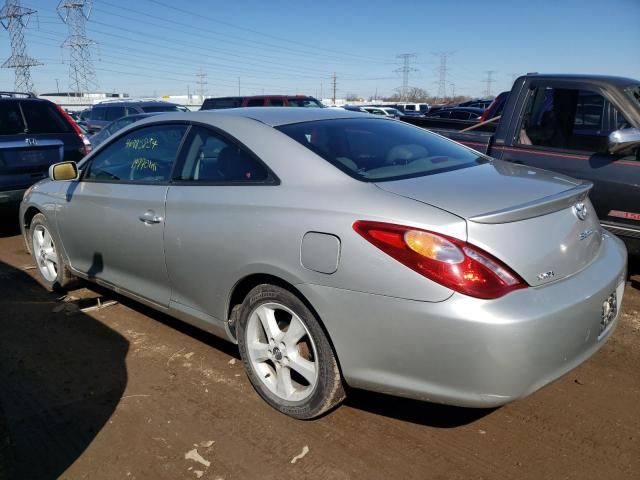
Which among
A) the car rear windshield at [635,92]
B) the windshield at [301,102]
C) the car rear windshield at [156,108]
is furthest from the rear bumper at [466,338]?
the car rear windshield at [156,108]

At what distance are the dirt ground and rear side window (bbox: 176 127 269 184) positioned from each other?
1190 mm

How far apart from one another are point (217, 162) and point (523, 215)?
1711 mm

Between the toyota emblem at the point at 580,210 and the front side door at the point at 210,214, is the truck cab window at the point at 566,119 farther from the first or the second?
the front side door at the point at 210,214

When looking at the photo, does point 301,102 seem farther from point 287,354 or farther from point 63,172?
point 287,354

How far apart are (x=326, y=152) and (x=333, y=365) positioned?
108cm

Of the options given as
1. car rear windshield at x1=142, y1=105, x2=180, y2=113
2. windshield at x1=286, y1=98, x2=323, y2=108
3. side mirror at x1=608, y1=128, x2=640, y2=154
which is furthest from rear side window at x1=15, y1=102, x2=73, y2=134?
car rear windshield at x1=142, y1=105, x2=180, y2=113

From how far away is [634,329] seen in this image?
3.78 meters

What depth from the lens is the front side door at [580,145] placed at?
4242 mm

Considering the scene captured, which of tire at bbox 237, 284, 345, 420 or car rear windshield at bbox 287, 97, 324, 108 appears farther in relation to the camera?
car rear windshield at bbox 287, 97, 324, 108

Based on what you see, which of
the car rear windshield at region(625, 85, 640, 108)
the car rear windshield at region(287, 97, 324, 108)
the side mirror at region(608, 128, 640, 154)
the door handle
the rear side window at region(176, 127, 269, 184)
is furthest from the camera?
the car rear windshield at region(287, 97, 324, 108)

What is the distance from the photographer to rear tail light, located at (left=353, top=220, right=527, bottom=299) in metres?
2.13

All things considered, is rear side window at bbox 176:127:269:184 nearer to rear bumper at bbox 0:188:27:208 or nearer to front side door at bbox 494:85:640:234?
front side door at bbox 494:85:640:234

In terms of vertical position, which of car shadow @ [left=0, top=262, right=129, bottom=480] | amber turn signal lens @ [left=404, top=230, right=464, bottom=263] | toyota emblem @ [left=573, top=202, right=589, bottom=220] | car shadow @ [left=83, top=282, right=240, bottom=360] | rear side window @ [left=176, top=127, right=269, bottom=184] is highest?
rear side window @ [left=176, top=127, right=269, bottom=184]

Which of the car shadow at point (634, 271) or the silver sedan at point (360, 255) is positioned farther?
the car shadow at point (634, 271)
